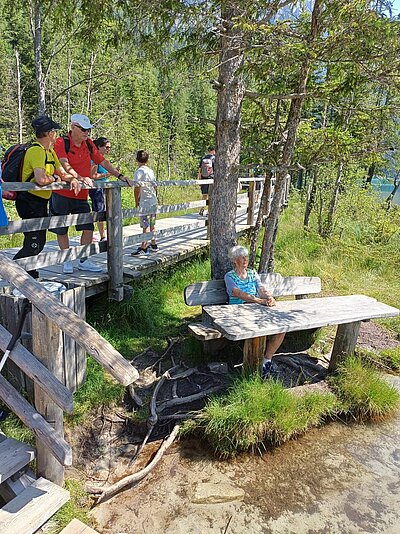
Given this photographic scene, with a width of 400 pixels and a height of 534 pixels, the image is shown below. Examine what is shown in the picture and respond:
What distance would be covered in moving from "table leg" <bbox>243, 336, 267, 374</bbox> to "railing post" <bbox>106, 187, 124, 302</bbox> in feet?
5.71

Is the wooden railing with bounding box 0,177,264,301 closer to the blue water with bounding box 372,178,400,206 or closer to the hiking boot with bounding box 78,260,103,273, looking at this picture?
the hiking boot with bounding box 78,260,103,273

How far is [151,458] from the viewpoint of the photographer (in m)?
3.48

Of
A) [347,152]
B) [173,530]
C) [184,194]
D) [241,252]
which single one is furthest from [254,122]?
[184,194]

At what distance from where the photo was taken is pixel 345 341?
472cm

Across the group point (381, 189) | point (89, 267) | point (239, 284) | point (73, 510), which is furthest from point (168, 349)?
point (381, 189)

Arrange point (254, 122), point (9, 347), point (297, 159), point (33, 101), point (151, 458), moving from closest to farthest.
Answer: point (9, 347)
point (151, 458)
point (297, 159)
point (254, 122)
point (33, 101)

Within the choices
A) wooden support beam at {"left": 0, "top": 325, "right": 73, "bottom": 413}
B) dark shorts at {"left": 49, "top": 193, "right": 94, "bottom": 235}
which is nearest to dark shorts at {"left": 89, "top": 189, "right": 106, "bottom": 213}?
dark shorts at {"left": 49, "top": 193, "right": 94, "bottom": 235}

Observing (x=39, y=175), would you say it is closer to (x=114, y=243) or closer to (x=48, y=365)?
(x=114, y=243)

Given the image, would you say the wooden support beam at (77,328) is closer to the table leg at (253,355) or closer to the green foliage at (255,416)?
the green foliage at (255,416)

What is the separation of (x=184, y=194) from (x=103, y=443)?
1400 centimetres

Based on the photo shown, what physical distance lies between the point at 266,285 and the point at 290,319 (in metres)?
1.06

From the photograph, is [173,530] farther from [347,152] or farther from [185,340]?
[347,152]

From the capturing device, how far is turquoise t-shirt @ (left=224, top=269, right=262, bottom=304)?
4.69 metres

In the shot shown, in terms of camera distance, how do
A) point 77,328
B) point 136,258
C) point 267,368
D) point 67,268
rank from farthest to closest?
point 136,258 → point 67,268 → point 267,368 → point 77,328
